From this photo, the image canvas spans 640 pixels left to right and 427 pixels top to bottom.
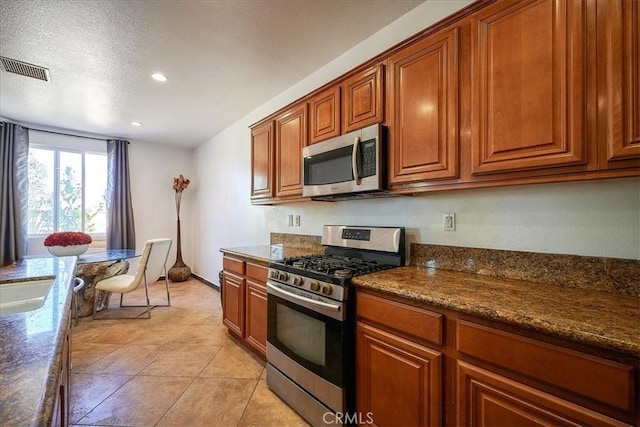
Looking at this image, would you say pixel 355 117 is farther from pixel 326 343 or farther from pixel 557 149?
pixel 326 343

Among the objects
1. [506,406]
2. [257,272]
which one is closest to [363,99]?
[257,272]

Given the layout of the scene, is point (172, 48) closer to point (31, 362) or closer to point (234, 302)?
point (234, 302)

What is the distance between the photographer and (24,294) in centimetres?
151

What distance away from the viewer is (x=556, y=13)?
1112mm

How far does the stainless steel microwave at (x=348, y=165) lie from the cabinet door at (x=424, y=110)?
8 cm

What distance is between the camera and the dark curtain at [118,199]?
4.68m

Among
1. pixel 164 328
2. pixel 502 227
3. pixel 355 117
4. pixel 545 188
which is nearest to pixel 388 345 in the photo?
pixel 502 227

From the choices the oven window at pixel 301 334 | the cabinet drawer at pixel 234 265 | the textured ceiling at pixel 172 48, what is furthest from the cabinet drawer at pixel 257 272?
the textured ceiling at pixel 172 48

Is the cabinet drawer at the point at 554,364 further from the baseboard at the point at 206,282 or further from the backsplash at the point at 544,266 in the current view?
the baseboard at the point at 206,282

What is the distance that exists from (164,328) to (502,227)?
336 cm

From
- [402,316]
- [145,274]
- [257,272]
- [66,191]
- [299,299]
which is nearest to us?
[402,316]

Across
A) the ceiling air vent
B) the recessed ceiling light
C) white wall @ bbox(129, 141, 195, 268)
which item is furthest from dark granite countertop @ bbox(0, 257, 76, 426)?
white wall @ bbox(129, 141, 195, 268)

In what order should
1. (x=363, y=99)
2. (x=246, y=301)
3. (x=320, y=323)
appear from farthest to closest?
(x=246, y=301)
(x=363, y=99)
(x=320, y=323)

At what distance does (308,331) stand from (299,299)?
8.0 inches
